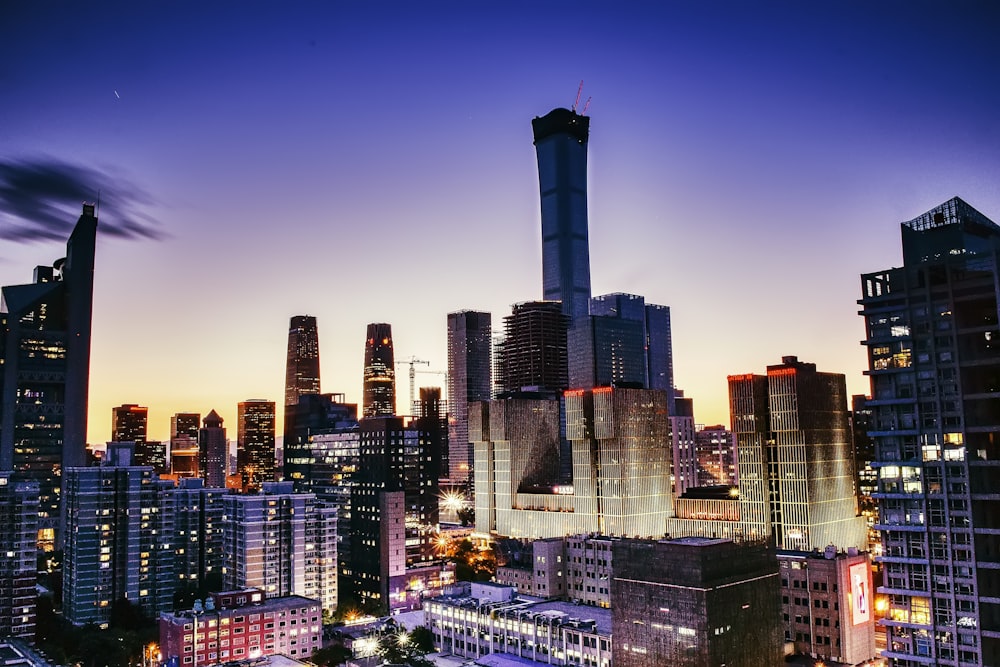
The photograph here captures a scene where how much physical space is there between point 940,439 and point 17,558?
121 metres

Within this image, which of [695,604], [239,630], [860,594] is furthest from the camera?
[239,630]

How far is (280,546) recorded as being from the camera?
5645 inches

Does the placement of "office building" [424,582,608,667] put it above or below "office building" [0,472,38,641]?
below

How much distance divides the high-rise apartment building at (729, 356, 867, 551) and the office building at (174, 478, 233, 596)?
331ft

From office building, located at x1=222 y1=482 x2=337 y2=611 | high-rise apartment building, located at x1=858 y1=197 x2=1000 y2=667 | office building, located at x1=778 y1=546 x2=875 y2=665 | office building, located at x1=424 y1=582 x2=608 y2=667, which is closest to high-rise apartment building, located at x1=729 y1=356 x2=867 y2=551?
office building, located at x1=778 y1=546 x2=875 y2=665

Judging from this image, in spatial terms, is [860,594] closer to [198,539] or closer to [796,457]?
[796,457]

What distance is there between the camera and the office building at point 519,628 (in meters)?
107

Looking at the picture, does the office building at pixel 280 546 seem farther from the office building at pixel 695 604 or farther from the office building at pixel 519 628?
the office building at pixel 695 604

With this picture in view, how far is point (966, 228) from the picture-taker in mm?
76562

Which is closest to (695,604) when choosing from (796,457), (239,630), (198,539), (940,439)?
(940,439)

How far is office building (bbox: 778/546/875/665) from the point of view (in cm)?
10862

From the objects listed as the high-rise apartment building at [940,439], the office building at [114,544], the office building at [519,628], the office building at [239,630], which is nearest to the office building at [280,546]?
the office building at [114,544]

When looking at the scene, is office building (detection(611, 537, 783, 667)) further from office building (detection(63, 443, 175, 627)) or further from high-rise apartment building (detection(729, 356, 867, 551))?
office building (detection(63, 443, 175, 627))

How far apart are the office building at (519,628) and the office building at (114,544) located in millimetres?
49111
